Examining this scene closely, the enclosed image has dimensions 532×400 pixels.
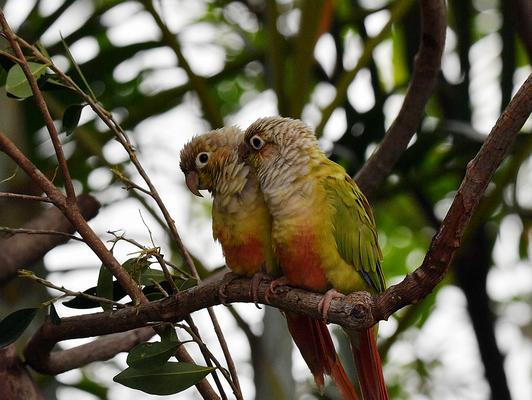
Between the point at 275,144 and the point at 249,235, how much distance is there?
22cm

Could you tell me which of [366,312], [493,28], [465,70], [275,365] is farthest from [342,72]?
[366,312]

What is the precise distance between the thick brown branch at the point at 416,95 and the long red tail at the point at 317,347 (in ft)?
1.62

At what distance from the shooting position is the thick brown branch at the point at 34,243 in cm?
176

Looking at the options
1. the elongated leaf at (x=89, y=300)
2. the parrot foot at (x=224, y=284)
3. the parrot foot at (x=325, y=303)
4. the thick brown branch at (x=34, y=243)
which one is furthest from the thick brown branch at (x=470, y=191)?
the thick brown branch at (x=34, y=243)

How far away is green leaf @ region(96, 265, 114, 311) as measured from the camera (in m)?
1.39

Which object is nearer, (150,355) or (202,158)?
(150,355)

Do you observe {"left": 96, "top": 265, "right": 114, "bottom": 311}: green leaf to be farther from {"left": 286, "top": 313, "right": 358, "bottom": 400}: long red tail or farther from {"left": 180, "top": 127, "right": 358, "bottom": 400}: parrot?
{"left": 286, "top": 313, "right": 358, "bottom": 400}: long red tail

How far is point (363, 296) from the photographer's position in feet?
3.87

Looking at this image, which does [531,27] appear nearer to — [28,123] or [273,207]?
[273,207]

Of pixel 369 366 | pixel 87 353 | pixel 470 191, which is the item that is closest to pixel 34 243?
pixel 87 353

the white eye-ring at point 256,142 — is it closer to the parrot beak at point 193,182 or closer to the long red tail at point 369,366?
the parrot beak at point 193,182

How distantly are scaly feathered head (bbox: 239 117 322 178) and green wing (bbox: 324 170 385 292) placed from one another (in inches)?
3.7

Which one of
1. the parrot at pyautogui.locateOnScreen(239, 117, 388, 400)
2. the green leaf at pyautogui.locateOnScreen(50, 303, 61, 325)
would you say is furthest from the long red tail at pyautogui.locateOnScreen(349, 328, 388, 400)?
the green leaf at pyautogui.locateOnScreen(50, 303, 61, 325)

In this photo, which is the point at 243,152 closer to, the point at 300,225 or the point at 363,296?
the point at 300,225
